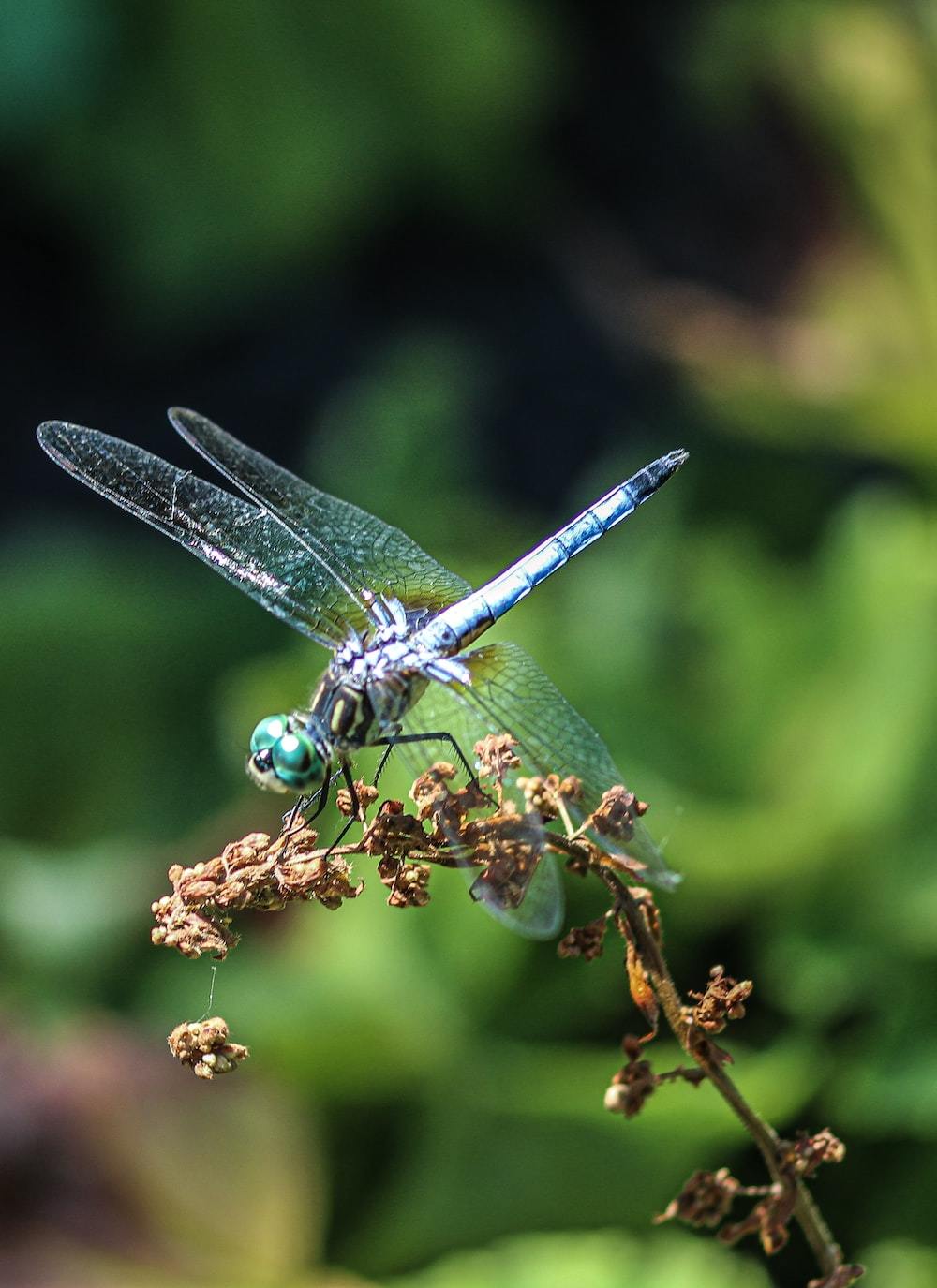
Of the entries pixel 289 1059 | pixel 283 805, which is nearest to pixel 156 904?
pixel 289 1059

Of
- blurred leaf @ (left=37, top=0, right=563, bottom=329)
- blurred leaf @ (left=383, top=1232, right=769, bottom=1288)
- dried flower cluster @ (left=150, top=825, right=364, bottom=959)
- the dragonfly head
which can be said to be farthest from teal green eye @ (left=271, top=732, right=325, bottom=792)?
blurred leaf @ (left=37, top=0, right=563, bottom=329)

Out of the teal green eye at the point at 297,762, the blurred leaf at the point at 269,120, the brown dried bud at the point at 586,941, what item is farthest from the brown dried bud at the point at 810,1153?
the blurred leaf at the point at 269,120

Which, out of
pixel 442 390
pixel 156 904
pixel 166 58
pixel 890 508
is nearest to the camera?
pixel 156 904

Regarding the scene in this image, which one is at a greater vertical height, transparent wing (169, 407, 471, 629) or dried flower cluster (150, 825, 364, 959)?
transparent wing (169, 407, 471, 629)

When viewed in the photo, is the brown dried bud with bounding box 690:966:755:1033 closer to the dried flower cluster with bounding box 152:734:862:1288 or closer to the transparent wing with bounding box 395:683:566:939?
the dried flower cluster with bounding box 152:734:862:1288

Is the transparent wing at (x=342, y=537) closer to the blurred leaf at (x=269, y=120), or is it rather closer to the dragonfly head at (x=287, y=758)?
the dragonfly head at (x=287, y=758)

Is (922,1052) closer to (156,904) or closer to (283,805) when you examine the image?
(283,805)
